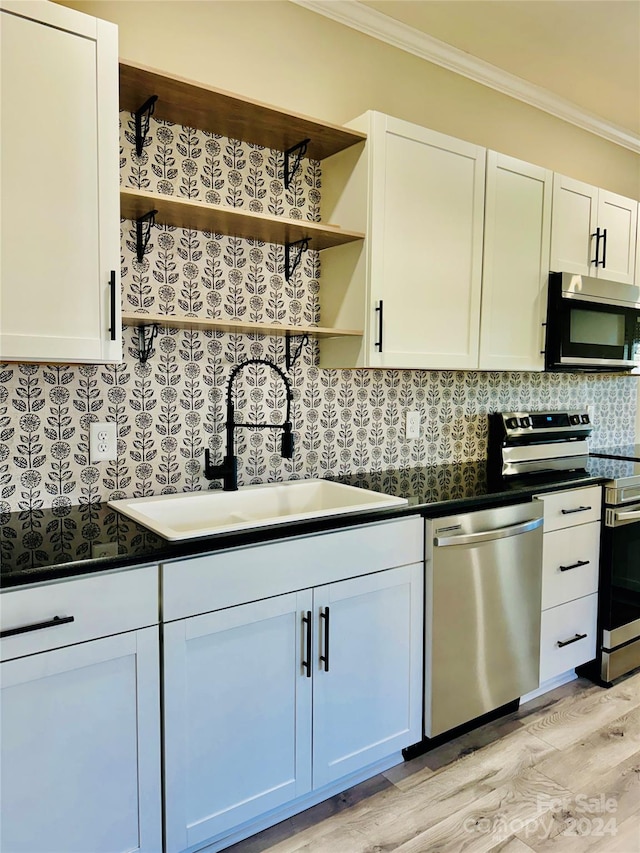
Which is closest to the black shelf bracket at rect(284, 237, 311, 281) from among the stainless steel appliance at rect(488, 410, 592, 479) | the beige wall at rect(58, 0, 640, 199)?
the beige wall at rect(58, 0, 640, 199)

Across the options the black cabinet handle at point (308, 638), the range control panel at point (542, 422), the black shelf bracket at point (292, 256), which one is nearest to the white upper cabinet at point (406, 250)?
the black shelf bracket at point (292, 256)

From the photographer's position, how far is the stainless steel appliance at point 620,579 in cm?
255

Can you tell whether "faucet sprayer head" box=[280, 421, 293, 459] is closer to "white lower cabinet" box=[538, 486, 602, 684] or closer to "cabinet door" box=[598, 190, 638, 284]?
"white lower cabinet" box=[538, 486, 602, 684]

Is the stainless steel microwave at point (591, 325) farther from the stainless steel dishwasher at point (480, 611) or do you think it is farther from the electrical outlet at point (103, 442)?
the electrical outlet at point (103, 442)

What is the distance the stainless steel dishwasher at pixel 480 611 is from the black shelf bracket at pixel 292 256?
110 cm

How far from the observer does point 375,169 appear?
2.08 meters

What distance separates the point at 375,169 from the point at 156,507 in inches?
55.4

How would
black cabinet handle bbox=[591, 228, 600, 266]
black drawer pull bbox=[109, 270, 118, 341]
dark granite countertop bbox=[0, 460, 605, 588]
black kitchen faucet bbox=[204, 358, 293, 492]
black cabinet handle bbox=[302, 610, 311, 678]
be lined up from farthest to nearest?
black cabinet handle bbox=[591, 228, 600, 266] < black kitchen faucet bbox=[204, 358, 293, 492] < black cabinet handle bbox=[302, 610, 311, 678] < black drawer pull bbox=[109, 270, 118, 341] < dark granite countertop bbox=[0, 460, 605, 588]

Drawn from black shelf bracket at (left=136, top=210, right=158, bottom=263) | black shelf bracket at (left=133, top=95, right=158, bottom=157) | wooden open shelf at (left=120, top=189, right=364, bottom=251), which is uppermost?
black shelf bracket at (left=133, top=95, right=158, bottom=157)

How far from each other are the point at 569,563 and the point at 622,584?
14.8 inches

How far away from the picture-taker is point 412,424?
267 cm

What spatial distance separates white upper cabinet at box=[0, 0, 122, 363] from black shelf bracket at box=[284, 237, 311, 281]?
0.81 meters

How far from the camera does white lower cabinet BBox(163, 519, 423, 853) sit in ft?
4.81

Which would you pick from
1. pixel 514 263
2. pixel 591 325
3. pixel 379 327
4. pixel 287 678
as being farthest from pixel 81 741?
pixel 591 325
